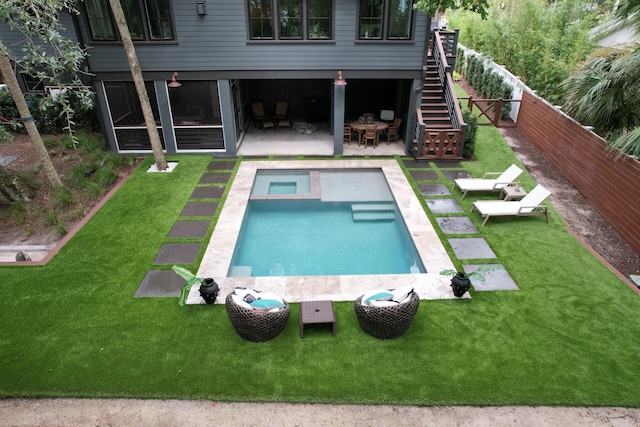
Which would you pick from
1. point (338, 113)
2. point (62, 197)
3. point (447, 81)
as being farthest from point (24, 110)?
point (447, 81)

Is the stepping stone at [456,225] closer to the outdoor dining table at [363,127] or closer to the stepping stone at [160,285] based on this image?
the outdoor dining table at [363,127]

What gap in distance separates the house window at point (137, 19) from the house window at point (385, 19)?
17.7 ft

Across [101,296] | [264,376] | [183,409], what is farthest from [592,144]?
[101,296]

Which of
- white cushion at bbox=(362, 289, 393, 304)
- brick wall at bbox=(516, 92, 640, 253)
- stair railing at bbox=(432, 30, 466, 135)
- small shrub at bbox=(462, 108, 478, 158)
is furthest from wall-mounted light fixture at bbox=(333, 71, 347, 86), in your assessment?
white cushion at bbox=(362, 289, 393, 304)

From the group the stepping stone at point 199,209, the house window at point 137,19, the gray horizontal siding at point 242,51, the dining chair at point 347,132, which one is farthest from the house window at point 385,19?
the stepping stone at point 199,209

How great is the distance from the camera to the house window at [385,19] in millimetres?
11234

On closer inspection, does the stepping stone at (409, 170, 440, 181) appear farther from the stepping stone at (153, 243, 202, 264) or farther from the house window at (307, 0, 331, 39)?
the stepping stone at (153, 243, 202, 264)

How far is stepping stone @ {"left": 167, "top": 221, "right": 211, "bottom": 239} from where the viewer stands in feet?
27.7

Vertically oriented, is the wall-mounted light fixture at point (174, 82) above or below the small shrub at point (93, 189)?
above

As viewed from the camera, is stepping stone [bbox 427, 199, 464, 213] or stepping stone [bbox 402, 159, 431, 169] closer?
stepping stone [bbox 427, 199, 464, 213]

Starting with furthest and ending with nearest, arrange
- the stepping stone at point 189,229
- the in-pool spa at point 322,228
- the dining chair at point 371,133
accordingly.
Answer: the dining chair at point 371,133 → the stepping stone at point 189,229 → the in-pool spa at point 322,228

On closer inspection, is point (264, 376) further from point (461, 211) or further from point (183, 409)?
point (461, 211)

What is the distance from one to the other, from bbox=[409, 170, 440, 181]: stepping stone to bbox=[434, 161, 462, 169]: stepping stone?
0.52 meters

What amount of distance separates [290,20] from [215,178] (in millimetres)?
4948
